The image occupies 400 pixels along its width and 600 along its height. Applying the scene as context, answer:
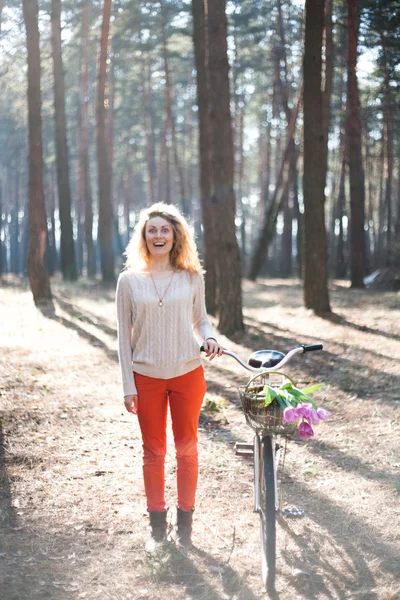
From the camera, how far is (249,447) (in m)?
4.71

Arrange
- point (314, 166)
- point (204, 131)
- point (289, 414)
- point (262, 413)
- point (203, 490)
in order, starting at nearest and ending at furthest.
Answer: point (289, 414), point (262, 413), point (203, 490), point (314, 166), point (204, 131)

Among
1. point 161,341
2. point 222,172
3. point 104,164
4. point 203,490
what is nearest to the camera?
point 161,341

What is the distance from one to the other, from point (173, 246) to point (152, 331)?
0.58 m

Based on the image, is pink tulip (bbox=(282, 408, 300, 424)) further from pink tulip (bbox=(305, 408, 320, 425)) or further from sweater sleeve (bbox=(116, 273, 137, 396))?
sweater sleeve (bbox=(116, 273, 137, 396))

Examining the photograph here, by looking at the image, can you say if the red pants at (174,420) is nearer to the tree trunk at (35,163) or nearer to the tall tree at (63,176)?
Answer: the tree trunk at (35,163)

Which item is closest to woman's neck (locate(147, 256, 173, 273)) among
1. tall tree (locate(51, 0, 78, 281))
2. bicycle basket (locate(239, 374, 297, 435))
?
bicycle basket (locate(239, 374, 297, 435))

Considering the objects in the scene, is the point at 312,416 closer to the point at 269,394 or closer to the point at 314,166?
the point at 269,394

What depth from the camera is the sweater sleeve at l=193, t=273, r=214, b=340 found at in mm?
4527

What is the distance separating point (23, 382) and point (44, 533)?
4.47 meters

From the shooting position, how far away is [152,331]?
435cm

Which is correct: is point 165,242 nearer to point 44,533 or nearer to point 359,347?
point 44,533

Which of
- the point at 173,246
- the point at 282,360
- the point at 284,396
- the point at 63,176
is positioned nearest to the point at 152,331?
the point at 173,246

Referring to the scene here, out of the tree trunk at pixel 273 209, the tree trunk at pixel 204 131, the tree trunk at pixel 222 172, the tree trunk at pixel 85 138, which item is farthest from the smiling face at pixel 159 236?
Answer: the tree trunk at pixel 85 138

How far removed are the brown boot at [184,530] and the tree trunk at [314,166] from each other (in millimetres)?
9622
